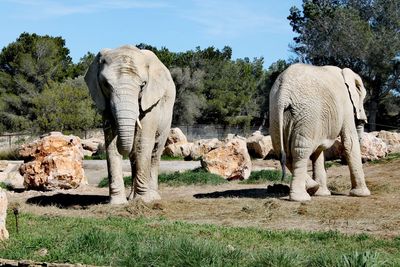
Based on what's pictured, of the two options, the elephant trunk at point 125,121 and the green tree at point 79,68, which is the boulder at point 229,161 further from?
the green tree at point 79,68

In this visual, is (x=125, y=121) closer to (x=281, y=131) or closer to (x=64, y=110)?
(x=281, y=131)

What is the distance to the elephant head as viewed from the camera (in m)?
12.2

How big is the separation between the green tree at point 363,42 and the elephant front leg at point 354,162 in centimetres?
3294

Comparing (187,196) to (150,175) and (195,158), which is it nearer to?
(150,175)

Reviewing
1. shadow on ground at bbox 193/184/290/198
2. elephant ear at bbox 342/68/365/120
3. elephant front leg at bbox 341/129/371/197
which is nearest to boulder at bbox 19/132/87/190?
shadow on ground at bbox 193/184/290/198

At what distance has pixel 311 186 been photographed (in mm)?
13594

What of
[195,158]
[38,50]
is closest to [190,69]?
[38,50]

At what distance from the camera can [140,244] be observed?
7656mm

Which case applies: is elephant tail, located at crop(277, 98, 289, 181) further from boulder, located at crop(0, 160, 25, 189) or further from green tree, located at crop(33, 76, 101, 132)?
green tree, located at crop(33, 76, 101, 132)

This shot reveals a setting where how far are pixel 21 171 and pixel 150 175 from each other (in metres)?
4.21

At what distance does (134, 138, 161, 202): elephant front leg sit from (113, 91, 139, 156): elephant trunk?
2.74 ft

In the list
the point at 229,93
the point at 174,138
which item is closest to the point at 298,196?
the point at 174,138

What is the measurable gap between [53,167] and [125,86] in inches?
169

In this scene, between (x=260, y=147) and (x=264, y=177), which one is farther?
(x=260, y=147)
